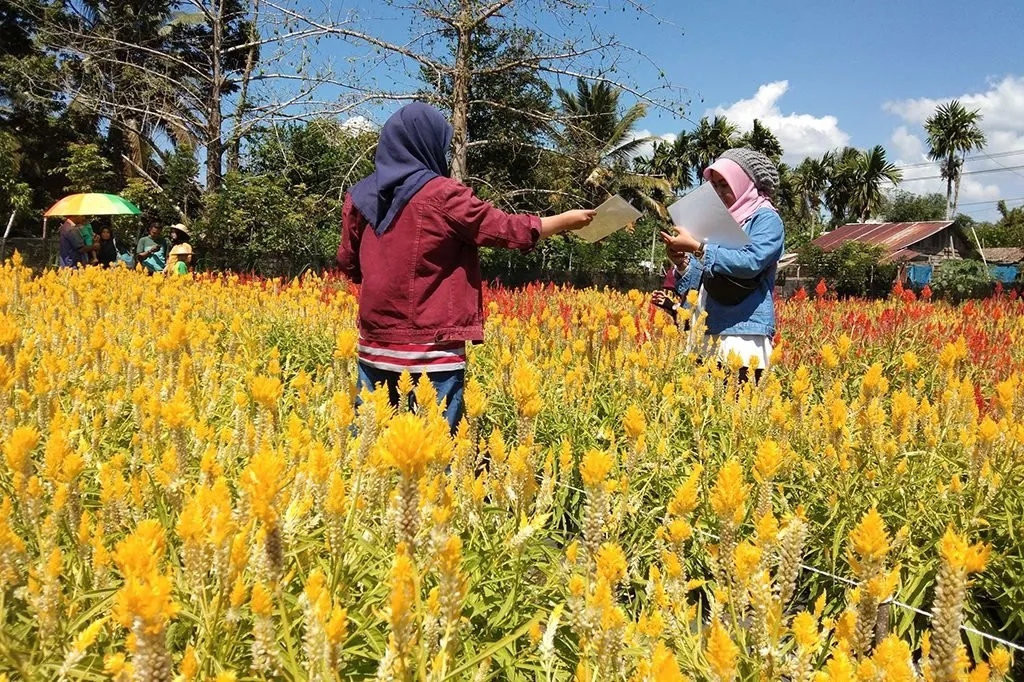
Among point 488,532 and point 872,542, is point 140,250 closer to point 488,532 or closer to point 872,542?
point 488,532

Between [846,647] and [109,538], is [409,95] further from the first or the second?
[846,647]

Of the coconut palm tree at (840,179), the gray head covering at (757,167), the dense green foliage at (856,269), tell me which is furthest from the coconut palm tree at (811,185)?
the gray head covering at (757,167)

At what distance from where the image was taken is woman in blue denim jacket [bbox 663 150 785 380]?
10.6ft

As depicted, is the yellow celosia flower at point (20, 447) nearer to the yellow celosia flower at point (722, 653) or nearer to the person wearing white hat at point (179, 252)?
the yellow celosia flower at point (722, 653)

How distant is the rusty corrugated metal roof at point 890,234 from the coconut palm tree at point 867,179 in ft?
17.9

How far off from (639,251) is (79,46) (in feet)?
70.5

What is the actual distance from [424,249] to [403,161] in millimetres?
349

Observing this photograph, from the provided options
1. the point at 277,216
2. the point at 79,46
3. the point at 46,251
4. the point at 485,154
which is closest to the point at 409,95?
the point at 277,216

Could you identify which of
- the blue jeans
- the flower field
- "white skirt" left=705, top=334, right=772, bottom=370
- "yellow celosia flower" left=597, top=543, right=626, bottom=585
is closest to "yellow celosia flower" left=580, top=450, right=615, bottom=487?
the flower field

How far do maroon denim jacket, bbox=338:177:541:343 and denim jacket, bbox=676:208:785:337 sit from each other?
0.97 metres

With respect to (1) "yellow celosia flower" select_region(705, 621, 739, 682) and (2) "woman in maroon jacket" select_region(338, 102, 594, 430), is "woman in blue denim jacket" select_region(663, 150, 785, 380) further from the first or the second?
(1) "yellow celosia flower" select_region(705, 621, 739, 682)

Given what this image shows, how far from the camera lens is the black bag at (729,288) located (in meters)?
3.30

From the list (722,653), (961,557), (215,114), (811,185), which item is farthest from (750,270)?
(811,185)

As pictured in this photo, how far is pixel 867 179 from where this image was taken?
58.2 metres
